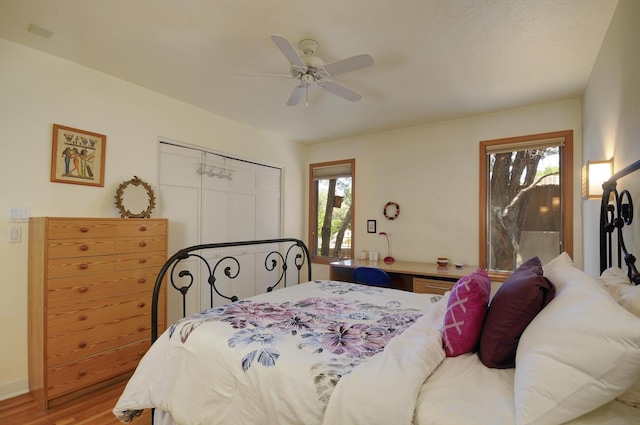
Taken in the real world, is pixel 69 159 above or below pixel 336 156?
below

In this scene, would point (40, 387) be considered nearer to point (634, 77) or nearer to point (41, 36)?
point (41, 36)

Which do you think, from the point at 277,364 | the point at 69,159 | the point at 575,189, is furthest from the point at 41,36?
the point at 575,189

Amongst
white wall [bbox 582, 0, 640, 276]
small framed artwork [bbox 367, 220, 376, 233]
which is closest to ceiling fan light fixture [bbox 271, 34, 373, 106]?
white wall [bbox 582, 0, 640, 276]

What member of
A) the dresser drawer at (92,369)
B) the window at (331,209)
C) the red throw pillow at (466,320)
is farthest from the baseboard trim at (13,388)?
the window at (331,209)

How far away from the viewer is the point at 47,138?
2264mm

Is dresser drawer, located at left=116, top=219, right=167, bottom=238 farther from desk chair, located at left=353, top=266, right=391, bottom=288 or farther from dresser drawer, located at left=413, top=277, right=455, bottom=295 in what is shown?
dresser drawer, located at left=413, top=277, right=455, bottom=295

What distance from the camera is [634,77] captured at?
1461 mm

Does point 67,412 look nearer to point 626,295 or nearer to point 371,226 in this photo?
point 626,295

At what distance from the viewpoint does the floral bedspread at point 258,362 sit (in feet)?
3.43

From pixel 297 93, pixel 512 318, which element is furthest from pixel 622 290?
pixel 297 93

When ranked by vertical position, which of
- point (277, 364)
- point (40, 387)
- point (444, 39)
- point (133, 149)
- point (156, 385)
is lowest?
point (40, 387)

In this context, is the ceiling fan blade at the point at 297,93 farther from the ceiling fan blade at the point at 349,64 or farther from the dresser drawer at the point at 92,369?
the dresser drawer at the point at 92,369

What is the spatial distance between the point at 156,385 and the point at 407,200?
10.7 feet

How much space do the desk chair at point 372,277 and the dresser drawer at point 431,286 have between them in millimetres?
317
